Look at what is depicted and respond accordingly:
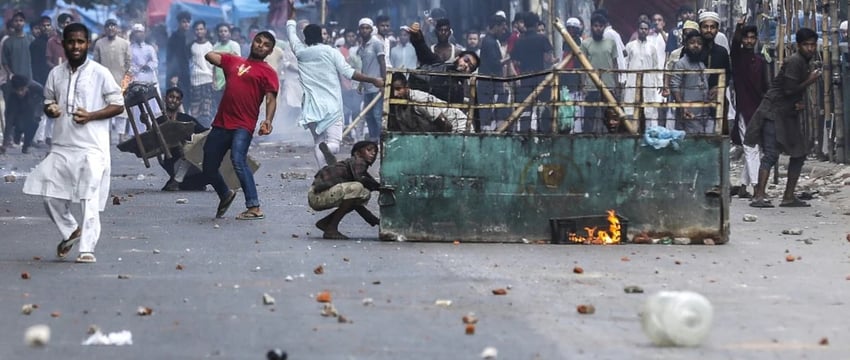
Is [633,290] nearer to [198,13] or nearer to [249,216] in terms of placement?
[249,216]

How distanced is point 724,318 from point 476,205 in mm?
3884

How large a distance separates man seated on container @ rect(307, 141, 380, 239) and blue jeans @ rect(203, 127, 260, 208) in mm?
1678

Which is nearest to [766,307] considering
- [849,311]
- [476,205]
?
[849,311]

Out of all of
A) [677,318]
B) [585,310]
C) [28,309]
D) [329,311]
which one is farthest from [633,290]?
[28,309]

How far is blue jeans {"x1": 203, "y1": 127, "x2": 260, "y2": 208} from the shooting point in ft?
45.3

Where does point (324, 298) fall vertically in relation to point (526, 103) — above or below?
below

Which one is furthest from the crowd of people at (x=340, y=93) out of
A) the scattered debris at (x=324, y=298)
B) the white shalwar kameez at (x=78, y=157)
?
the scattered debris at (x=324, y=298)

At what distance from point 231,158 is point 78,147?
3.30 m

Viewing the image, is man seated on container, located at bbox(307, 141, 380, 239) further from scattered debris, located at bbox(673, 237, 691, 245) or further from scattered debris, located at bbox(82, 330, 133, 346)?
scattered debris, located at bbox(82, 330, 133, 346)

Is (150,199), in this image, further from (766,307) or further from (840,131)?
(766,307)

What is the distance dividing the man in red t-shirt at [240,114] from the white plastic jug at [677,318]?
6.94 metres

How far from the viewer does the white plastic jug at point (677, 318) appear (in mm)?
7105

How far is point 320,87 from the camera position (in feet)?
58.4

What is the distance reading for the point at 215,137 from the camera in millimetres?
14039
